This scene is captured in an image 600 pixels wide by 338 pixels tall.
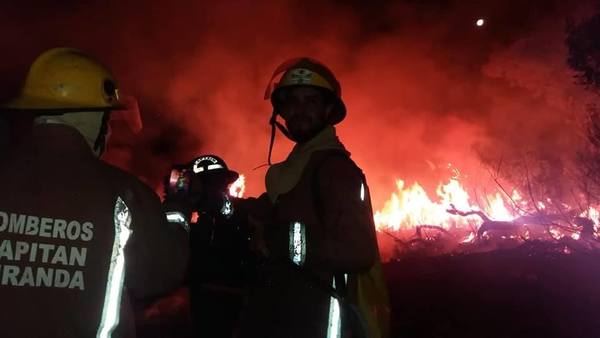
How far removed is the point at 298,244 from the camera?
2.09 m

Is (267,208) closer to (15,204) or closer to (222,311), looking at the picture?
(15,204)

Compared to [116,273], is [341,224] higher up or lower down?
higher up

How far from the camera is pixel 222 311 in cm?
425

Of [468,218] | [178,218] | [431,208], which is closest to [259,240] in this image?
[178,218]

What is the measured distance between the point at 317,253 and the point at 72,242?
90cm

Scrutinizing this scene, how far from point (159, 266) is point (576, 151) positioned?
1550cm

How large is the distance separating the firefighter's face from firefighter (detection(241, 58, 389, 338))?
0.15 meters

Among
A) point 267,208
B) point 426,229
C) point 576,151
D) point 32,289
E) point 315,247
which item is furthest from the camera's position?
point 426,229

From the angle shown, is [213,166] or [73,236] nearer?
[73,236]

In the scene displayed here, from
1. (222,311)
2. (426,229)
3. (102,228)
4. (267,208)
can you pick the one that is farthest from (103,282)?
(426,229)

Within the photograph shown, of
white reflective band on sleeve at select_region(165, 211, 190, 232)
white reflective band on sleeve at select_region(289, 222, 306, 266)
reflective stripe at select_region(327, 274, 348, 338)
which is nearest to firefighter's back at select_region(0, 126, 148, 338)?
white reflective band on sleeve at select_region(165, 211, 190, 232)

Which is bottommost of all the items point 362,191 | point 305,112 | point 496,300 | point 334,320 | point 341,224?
point 334,320

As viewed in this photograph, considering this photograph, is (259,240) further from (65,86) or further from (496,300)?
(496,300)

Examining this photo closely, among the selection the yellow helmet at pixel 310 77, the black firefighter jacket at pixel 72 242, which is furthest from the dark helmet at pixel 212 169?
the black firefighter jacket at pixel 72 242
